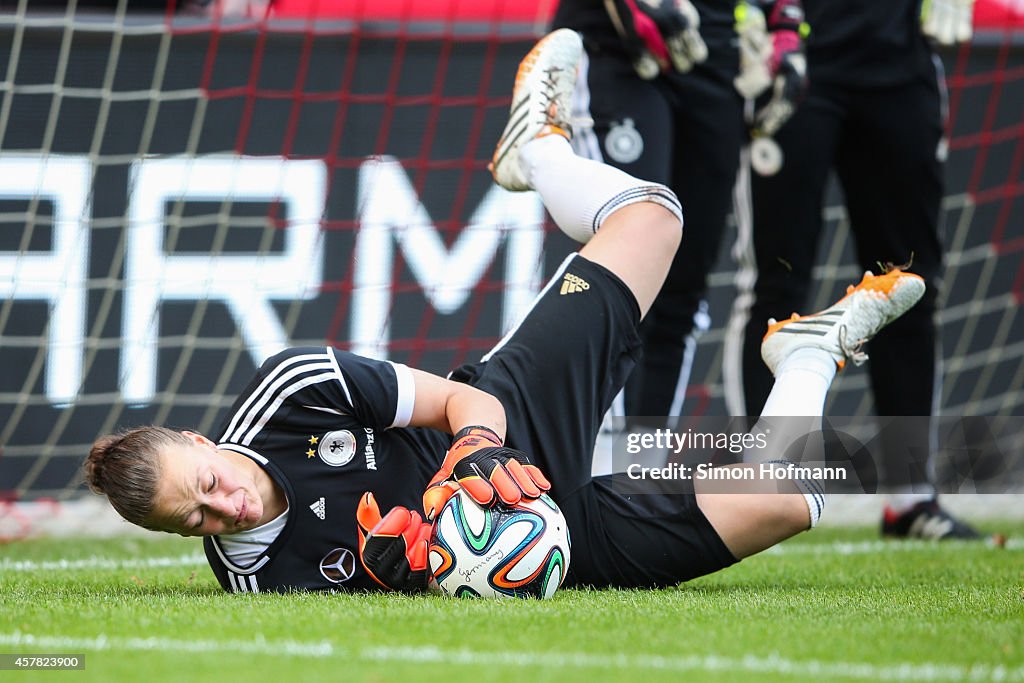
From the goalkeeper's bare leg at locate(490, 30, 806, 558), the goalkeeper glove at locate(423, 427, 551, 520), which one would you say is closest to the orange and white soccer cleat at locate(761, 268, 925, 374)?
the goalkeeper's bare leg at locate(490, 30, 806, 558)

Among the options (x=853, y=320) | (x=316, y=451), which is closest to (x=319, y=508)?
(x=316, y=451)

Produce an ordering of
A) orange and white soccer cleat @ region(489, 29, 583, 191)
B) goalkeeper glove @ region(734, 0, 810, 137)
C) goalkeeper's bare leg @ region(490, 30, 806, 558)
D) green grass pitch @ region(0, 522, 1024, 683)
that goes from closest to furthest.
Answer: green grass pitch @ region(0, 522, 1024, 683), goalkeeper's bare leg @ region(490, 30, 806, 558), orange and white soccer cleat @ region(489, 29, 583, 191), goalkeeper glove @ region(734, 0, 810, 137)

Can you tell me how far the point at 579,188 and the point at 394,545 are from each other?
104 centimetres

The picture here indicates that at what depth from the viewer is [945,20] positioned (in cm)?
404

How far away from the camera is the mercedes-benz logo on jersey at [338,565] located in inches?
105

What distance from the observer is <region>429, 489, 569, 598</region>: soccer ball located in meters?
2.44

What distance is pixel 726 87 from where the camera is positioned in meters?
3.58

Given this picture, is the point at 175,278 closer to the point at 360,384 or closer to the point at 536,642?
the point at 360,384

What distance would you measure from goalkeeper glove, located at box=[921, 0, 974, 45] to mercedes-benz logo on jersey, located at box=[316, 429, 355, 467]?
7.77 ft

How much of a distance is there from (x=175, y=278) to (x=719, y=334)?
2158 mm

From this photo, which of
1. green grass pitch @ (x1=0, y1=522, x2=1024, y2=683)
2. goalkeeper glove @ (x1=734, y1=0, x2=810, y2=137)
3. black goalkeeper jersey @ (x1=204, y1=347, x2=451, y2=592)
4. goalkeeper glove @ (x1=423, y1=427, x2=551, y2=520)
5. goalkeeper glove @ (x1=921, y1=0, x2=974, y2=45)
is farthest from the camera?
goalkeeper glove @ (x1=921, y1=0, x2=974, y2=45)

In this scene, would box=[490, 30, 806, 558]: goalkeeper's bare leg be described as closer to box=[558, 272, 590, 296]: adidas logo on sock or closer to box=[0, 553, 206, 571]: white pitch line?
box=[558, 272, 590, 296]: adidas logo on sock

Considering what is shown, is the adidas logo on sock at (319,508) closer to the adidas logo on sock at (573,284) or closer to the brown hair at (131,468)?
the brown hair at (131,468)

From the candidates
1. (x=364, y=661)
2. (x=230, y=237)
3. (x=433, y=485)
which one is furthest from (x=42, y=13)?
(x=364, y=661)
